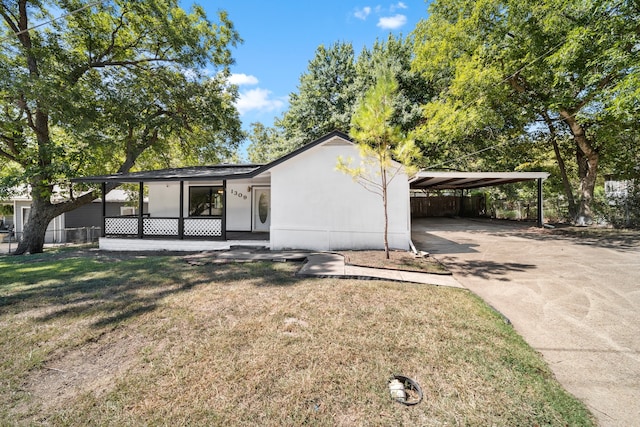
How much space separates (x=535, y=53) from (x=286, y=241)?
13.4 m

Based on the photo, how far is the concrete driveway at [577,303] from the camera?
9.36 ft

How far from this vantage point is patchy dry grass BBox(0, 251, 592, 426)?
237 cm

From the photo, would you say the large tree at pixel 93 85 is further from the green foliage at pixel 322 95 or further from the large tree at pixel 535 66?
the large tree at pixel 535 66

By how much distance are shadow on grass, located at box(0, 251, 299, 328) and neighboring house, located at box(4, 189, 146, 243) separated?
429 inches

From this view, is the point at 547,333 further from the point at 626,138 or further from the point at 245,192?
the point at 626,138

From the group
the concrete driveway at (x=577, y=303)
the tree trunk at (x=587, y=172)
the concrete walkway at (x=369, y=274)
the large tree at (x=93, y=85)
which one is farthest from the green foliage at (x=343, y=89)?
the concrete walkway at (x=369, y=274)

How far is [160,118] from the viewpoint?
13.7 metres

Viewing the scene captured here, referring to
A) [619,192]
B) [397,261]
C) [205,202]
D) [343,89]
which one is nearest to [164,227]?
[205,202]

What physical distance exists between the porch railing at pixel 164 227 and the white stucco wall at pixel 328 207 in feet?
9.49

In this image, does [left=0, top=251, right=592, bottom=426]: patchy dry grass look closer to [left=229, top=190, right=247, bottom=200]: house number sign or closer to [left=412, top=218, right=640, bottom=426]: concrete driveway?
[left=412, top=218, right=640, bottom=426]: concrete driveway

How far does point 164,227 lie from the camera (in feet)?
36.5

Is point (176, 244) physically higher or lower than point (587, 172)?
lower

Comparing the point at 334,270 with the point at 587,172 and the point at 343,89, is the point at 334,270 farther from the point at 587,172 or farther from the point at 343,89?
the point at 587,172

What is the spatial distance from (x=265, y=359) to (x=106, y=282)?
5.10 m
